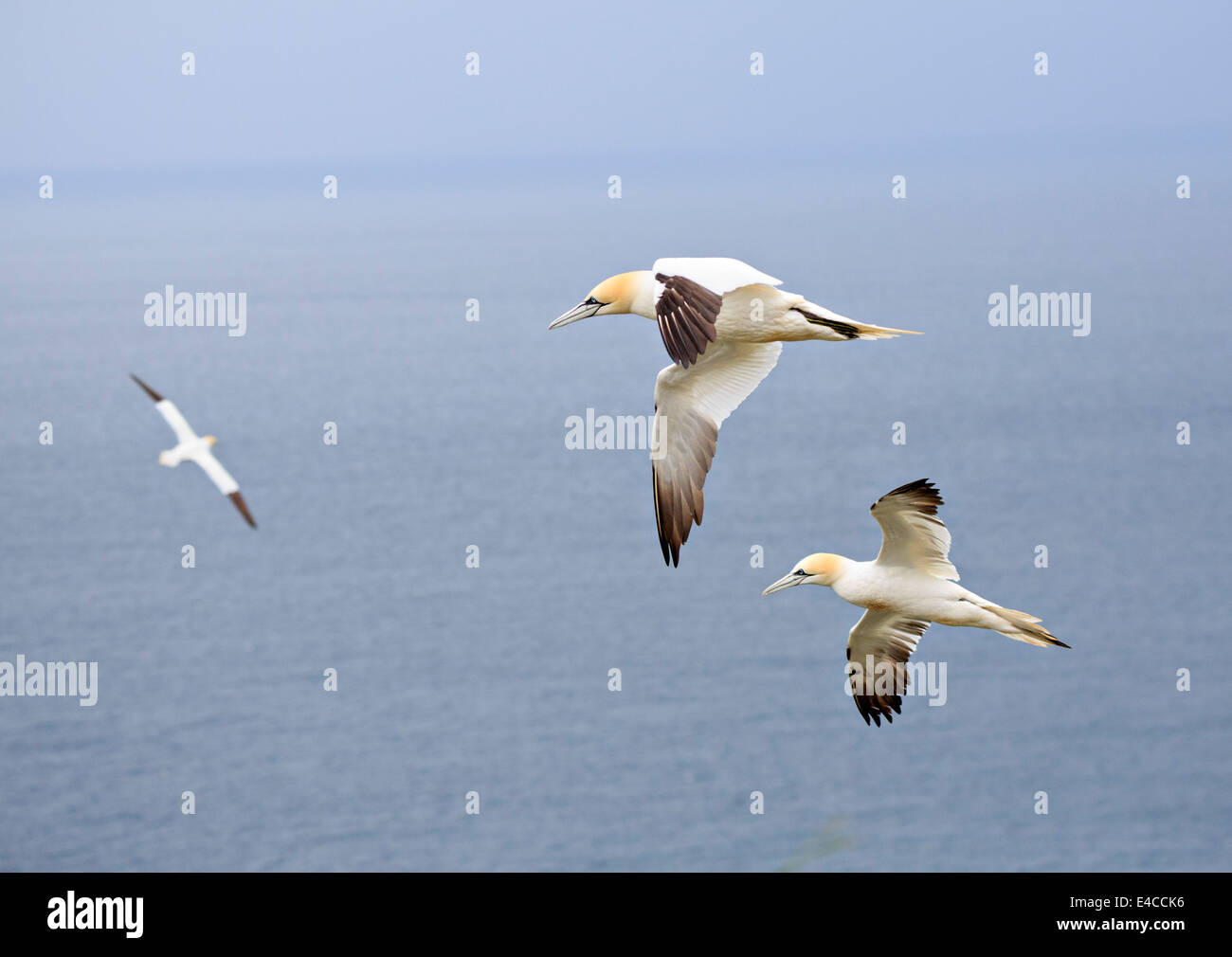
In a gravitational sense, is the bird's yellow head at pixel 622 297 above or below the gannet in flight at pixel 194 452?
above

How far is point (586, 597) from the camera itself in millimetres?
82312

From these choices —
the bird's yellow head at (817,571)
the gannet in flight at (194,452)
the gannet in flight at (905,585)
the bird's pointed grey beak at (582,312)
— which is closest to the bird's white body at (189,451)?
A: the gannet in flight at (194,452)

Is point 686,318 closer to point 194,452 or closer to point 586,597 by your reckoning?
point 194,452

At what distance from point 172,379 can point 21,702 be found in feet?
98.5

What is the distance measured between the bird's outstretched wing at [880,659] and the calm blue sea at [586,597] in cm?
3190

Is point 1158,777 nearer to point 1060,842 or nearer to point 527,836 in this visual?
point 1060,842

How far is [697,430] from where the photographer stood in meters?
15.6

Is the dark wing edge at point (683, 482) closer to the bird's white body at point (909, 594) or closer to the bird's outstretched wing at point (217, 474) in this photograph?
the bird's white body at point (909, 594)

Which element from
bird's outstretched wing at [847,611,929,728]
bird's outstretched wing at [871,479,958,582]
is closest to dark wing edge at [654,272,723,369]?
bird's outstretched wing at [871,479,958,582]

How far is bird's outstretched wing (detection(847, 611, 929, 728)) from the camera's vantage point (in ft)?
53.9

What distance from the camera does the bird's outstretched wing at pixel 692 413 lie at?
15328 mm

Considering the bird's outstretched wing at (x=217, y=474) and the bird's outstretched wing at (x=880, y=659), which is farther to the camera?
the bird's outstretched wing at (x=880, y=659)

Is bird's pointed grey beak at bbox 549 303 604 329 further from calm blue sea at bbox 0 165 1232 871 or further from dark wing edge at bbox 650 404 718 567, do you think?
calm blue sea at bbox 0 165 1232 871

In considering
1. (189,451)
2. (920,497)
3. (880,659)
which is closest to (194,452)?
(189,451)
